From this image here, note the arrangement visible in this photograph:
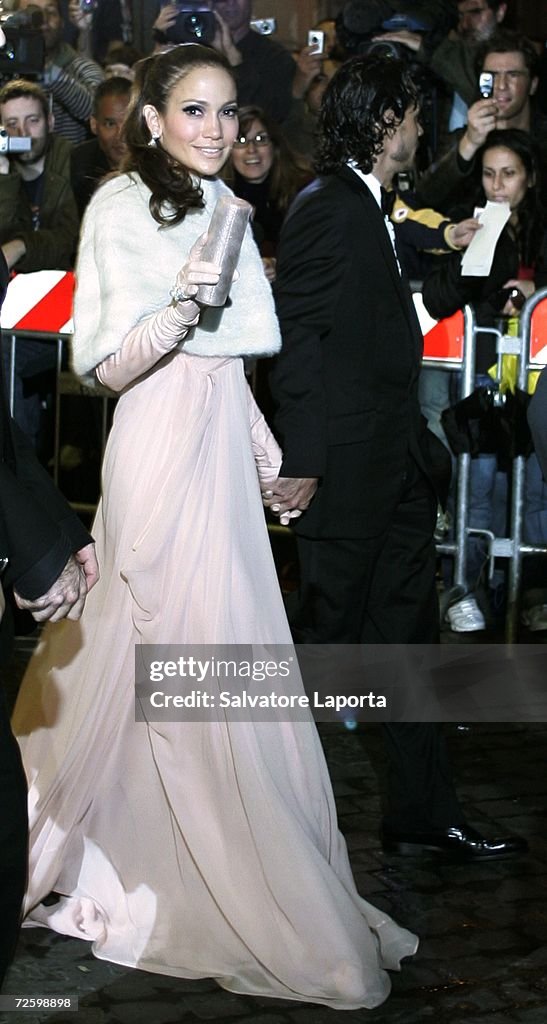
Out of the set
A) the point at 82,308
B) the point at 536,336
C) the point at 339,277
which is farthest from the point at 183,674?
the point at 536,336

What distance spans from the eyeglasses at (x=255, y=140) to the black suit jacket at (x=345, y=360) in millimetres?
4518

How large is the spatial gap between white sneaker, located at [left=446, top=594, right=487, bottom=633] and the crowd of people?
262cm

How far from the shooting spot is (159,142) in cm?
439

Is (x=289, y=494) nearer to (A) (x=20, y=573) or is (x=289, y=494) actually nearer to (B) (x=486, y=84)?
(A) (x=20, y=573)

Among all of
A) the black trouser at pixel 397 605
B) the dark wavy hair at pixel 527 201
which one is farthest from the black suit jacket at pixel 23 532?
the dark wavy hair at pixel 527 201

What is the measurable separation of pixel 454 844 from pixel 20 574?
218 cm

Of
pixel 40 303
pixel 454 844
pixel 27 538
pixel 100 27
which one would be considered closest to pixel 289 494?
pixel 454 844

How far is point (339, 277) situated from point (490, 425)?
10.6ft

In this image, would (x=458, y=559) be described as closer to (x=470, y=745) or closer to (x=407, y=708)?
(x=470, y=745)

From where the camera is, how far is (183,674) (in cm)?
416

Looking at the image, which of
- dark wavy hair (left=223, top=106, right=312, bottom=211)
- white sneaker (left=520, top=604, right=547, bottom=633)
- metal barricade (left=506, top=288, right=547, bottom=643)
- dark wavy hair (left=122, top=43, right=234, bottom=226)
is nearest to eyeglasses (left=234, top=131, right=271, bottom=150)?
dark wavy hair (left=223, top=106, right=312, bottom=211)

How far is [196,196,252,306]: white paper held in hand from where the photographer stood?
381 centimetres

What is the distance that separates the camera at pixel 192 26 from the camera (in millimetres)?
9852

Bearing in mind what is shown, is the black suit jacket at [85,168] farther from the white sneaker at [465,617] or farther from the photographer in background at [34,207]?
the white sneaker at [465,617]
